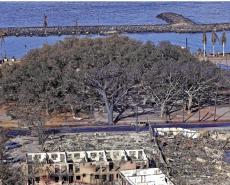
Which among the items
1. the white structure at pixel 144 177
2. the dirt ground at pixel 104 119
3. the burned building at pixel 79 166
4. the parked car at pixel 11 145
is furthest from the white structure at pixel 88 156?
the dirt ground at pixel 104 119

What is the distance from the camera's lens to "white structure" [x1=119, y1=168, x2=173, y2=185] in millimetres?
30531

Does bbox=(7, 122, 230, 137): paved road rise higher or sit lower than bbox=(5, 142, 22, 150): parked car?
lower

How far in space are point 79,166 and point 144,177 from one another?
14.2 feet

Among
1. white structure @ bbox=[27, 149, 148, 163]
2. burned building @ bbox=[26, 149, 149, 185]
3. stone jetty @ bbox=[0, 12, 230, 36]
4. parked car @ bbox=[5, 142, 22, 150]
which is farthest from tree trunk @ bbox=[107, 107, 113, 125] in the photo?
stone jetty @ bbox=[0, 12, 230, 36]

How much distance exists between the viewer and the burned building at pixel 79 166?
3222cm

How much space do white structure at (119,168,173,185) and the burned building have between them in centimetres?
148

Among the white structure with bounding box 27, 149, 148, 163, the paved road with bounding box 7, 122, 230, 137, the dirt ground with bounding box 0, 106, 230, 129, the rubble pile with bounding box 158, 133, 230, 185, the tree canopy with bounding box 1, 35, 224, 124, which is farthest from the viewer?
the tree canopy with bounding box 1, 35, 224, 124

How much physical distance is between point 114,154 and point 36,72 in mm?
16462

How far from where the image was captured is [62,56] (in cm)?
5072

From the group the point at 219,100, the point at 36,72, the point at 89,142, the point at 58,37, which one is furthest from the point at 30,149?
the point at 58,37

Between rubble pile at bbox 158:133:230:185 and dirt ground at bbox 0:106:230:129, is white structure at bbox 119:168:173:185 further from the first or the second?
dirt ground at bbox 0:106:230:129

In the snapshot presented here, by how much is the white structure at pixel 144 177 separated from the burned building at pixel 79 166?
148cm

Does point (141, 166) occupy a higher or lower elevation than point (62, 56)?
lower

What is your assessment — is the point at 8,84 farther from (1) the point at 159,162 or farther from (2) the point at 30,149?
(1) the point at 159,162
